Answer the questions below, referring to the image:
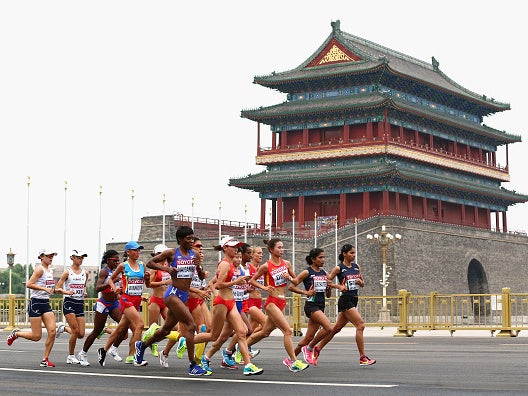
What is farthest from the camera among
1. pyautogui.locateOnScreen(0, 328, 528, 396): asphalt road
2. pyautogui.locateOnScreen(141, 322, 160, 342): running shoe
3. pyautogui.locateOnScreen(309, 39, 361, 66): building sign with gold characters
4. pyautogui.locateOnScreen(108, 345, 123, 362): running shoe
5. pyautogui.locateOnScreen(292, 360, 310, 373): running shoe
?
pyautogui.locateOnScreen(309, 39, 361, 66): building sign with gold characters

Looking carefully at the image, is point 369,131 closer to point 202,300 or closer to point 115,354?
point 115,354

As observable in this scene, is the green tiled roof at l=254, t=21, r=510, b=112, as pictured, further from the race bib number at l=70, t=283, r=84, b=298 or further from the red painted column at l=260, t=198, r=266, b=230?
the race bib number at l=70, t=283, r=84, b=298

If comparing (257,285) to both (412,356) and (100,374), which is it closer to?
(100,374)

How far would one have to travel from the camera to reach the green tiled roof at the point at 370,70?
60875 millimetres

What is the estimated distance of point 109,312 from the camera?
15969mm

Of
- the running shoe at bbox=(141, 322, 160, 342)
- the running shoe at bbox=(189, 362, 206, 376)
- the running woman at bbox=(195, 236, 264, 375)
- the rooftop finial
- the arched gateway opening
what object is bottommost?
the running shoe at bbox=(189, 362, 206, 376)

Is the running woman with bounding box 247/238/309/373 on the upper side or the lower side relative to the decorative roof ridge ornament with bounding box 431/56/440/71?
lower

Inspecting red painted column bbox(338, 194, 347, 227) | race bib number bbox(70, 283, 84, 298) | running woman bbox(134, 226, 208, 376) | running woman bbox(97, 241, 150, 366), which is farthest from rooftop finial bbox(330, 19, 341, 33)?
running woman bbox(134, 226, 208, 376)

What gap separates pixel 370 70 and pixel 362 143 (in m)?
4.12

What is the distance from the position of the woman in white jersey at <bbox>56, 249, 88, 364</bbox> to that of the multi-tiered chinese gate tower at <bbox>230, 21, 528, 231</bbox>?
42614 millimetres

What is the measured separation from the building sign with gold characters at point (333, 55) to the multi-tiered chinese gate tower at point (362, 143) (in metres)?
0.06

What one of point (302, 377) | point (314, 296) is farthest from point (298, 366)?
point (314, 296)

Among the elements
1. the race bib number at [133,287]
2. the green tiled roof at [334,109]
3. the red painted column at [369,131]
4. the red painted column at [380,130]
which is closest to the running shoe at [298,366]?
the race bib number at [133,287]

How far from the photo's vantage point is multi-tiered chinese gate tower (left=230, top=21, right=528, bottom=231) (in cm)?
5994
